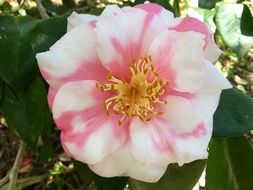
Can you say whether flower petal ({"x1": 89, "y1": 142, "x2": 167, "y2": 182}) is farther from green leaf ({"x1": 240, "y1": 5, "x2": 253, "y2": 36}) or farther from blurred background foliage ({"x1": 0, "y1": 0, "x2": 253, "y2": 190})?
green leaf ({"x1": 240, "y1": 5, "x2": 253, "y2": 36})

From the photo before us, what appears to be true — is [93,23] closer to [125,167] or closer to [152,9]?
[152,9]

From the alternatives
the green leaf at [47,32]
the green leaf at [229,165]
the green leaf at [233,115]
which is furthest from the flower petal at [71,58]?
the green leaf at [229,165]

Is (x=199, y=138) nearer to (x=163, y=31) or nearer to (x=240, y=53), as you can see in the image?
(x=163, y=31)

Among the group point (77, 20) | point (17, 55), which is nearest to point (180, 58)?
point (77, 20)

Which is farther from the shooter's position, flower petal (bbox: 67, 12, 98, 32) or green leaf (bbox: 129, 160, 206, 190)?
green leaf (bbox: 129, 160, 206, 190)

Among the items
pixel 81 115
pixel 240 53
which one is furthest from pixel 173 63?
pixel 240 53

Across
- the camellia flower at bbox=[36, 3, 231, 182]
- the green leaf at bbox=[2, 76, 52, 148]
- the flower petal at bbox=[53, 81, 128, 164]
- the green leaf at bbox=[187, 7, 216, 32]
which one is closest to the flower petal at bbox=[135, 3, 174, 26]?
the camellia flower at bbox=[36, 3, 231, 182]
